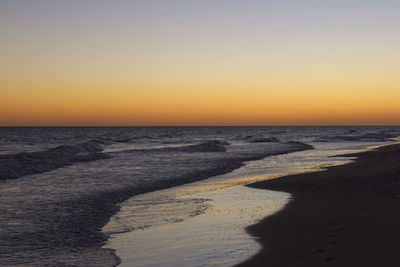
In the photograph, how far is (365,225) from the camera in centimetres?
930

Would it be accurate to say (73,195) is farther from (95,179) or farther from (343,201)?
(343,201)

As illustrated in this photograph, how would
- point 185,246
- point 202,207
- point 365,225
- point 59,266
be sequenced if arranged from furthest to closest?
point 202,207, point 365,225, point 185,246, point 59,266

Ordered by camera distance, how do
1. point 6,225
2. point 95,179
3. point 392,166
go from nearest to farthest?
1. point 6,225
2. point 95,179
3. point 392,166

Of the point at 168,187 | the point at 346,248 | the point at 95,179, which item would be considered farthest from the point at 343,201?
the point at 95,179

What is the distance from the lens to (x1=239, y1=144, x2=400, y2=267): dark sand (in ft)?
23.4

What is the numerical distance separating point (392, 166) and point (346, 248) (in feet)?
53.4

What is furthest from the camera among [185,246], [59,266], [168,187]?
[168,187]

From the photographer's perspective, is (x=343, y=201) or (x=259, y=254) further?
(x=343, y=201)

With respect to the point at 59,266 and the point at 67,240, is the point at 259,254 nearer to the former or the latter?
the point at 59,266

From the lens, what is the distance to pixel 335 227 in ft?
30.6

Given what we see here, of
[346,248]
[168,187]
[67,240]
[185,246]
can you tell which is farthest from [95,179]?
[346,248]

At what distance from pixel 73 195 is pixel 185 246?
8.28 m

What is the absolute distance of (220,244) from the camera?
8484 mm

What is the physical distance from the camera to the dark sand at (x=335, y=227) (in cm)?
713
